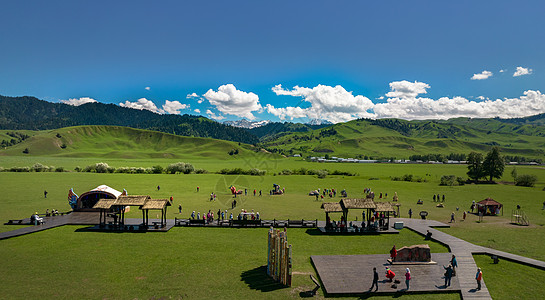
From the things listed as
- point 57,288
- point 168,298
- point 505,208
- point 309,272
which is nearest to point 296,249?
point 309,272

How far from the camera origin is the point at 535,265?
73.8 ft

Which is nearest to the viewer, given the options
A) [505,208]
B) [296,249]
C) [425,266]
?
[425,266]

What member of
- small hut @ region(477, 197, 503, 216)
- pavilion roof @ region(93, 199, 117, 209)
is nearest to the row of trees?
small hut @ region(477, 197, 503, 216)

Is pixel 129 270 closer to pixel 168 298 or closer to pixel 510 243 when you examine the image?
pixel 168 298

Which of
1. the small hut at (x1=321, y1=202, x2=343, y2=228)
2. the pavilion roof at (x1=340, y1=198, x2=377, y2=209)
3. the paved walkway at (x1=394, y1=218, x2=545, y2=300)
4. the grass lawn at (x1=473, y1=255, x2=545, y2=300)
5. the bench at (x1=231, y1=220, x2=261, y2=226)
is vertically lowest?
the grass lawn at (x1=473, y1=255, x2=545, y2=300)

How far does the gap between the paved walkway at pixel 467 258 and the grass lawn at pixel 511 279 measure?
58cm

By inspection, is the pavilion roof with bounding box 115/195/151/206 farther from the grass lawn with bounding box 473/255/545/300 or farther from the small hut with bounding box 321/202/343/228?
the grass lawn with bounding box 473/255/545/300

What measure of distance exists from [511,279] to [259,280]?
723 inches

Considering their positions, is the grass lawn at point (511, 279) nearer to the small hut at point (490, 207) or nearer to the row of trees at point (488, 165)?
the small hut at point (490, 207)

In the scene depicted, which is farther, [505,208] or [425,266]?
[505,208]

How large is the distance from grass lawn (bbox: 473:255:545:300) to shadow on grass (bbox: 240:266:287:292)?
14.3 m

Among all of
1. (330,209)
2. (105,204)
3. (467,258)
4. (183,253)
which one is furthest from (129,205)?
(467,258)

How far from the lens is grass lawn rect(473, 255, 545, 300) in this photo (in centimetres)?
1864

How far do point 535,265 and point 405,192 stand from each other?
1727 inches
